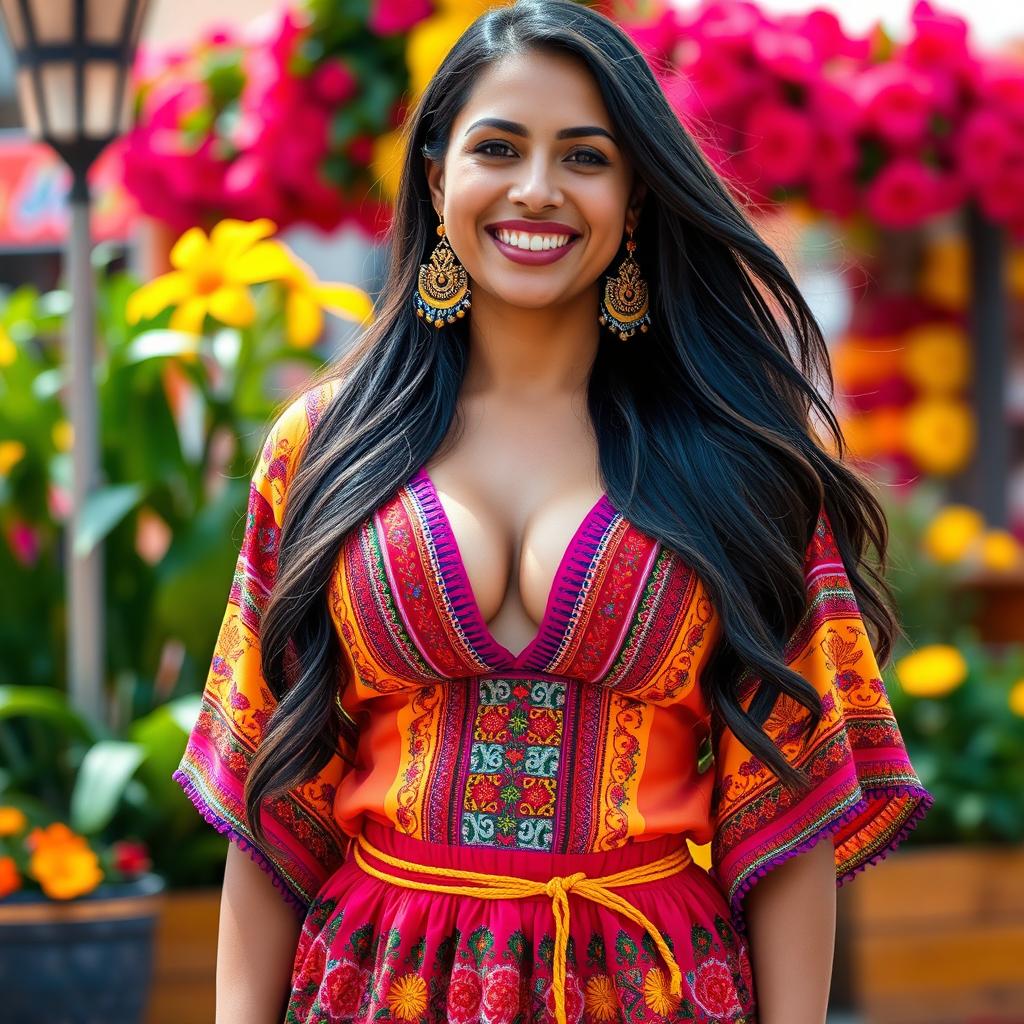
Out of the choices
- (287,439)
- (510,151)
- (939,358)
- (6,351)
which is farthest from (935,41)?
(287,439)

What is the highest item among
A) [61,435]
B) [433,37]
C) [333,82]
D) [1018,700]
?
[433,37]

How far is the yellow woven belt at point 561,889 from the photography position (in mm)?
1916

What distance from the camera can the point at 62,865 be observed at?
3.68 meters

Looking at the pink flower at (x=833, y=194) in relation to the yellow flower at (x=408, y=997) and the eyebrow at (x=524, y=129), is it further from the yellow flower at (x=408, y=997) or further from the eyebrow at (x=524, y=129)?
the yellow flower at (x=408, y=997)

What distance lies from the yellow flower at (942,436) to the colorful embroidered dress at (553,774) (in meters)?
4.36

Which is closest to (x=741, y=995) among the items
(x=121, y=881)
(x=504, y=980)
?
(x=504, y=980)

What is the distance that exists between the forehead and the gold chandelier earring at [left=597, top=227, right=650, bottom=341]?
17cm

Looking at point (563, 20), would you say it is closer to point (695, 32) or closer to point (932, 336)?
point (695, 32)

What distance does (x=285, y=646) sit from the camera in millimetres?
2064

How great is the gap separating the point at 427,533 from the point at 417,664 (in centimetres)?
14

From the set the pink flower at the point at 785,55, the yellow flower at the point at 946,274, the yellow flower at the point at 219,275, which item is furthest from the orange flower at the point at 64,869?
the yellow flower at the point at 946,274

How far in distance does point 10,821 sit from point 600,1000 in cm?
217

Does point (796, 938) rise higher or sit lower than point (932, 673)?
higher

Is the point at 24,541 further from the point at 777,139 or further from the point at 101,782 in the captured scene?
the point at 777,139
